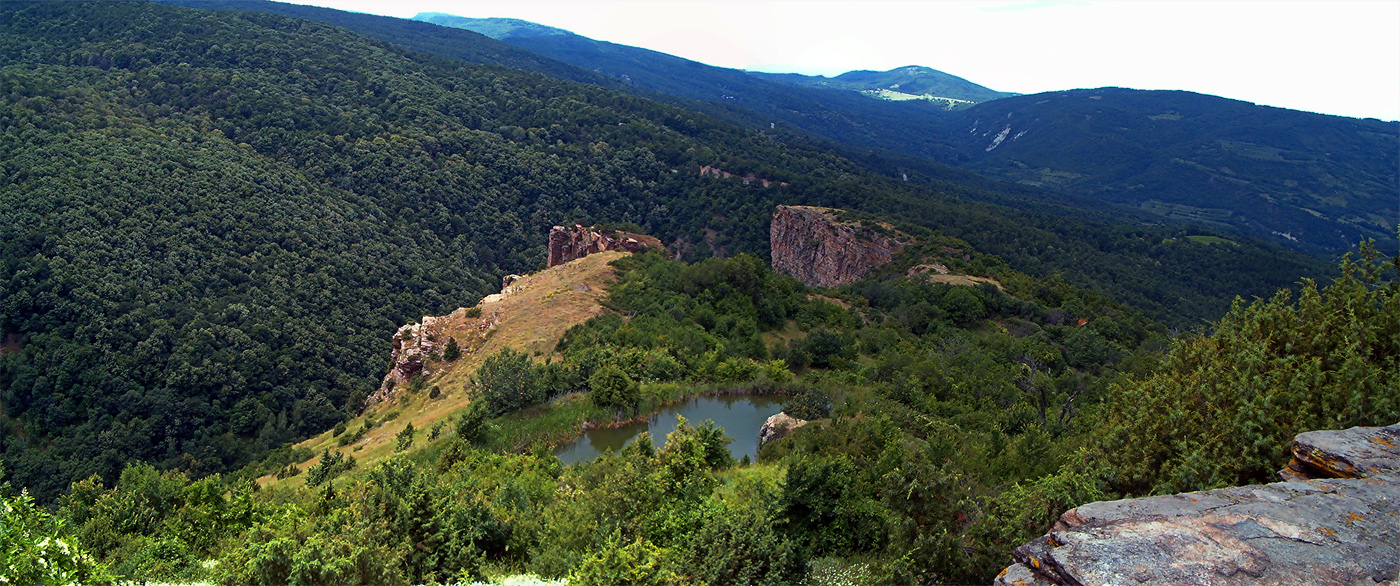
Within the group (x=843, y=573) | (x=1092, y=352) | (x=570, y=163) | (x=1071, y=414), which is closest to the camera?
(x=843, y=573)

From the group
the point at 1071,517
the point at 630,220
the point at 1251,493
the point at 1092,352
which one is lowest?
the point at 630,220

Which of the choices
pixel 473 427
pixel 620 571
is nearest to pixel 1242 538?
pixel 620 571

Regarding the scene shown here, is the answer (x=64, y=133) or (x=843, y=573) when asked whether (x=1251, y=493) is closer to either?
(x=843, y=573)

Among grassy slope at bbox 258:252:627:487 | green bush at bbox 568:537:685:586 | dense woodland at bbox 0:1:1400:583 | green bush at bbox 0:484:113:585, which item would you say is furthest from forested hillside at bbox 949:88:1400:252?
green bush at bbox 0:484:113:585

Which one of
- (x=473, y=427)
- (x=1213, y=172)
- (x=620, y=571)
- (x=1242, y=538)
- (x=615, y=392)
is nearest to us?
(x=1242, y=538)

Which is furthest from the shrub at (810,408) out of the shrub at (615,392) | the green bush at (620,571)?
the green bush at (620,571)

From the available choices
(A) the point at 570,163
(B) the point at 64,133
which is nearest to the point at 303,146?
(B) the point at 64,133

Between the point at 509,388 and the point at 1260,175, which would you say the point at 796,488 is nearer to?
the point at 509,388
